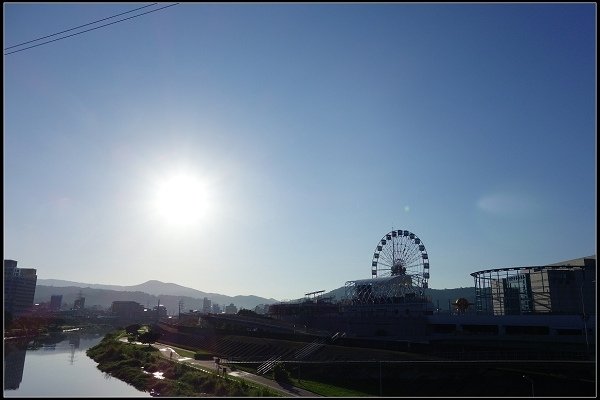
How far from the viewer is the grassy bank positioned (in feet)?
126

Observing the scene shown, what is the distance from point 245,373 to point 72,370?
3120 centimetres

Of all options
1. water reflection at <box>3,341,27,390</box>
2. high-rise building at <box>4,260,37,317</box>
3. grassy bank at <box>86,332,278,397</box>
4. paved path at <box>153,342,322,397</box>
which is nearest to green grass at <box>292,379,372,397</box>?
paved path at <box>153,342,322,397</box>

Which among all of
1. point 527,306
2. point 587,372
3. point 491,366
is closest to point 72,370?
point 491,366

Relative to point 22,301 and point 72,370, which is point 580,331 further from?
point 22,301

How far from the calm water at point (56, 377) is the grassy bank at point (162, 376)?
1.36m

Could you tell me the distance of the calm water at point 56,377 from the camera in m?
45.5

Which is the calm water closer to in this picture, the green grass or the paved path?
the paved path

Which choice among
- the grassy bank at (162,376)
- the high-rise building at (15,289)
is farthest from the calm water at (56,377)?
the high-rise building at (15,289)

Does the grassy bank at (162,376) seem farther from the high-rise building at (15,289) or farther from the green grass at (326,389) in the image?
the high-rise building at (15,289)

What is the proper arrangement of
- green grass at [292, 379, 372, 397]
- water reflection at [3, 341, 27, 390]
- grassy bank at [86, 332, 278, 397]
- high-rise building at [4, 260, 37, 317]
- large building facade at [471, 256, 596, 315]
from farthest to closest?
high-rise building at [4, 260, 37, 317], large building facade at [471, 256, 596, 315], water reflection at [3, 341, 27, 390], grassy bank at [86, 332, 278, 397], green grass at [292, 379, 372, 397]

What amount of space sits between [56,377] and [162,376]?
15498 millimetres

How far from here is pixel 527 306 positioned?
79.1m

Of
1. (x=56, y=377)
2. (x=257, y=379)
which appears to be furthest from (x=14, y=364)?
(x=257, y=379)

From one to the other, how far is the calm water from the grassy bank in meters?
1.36
